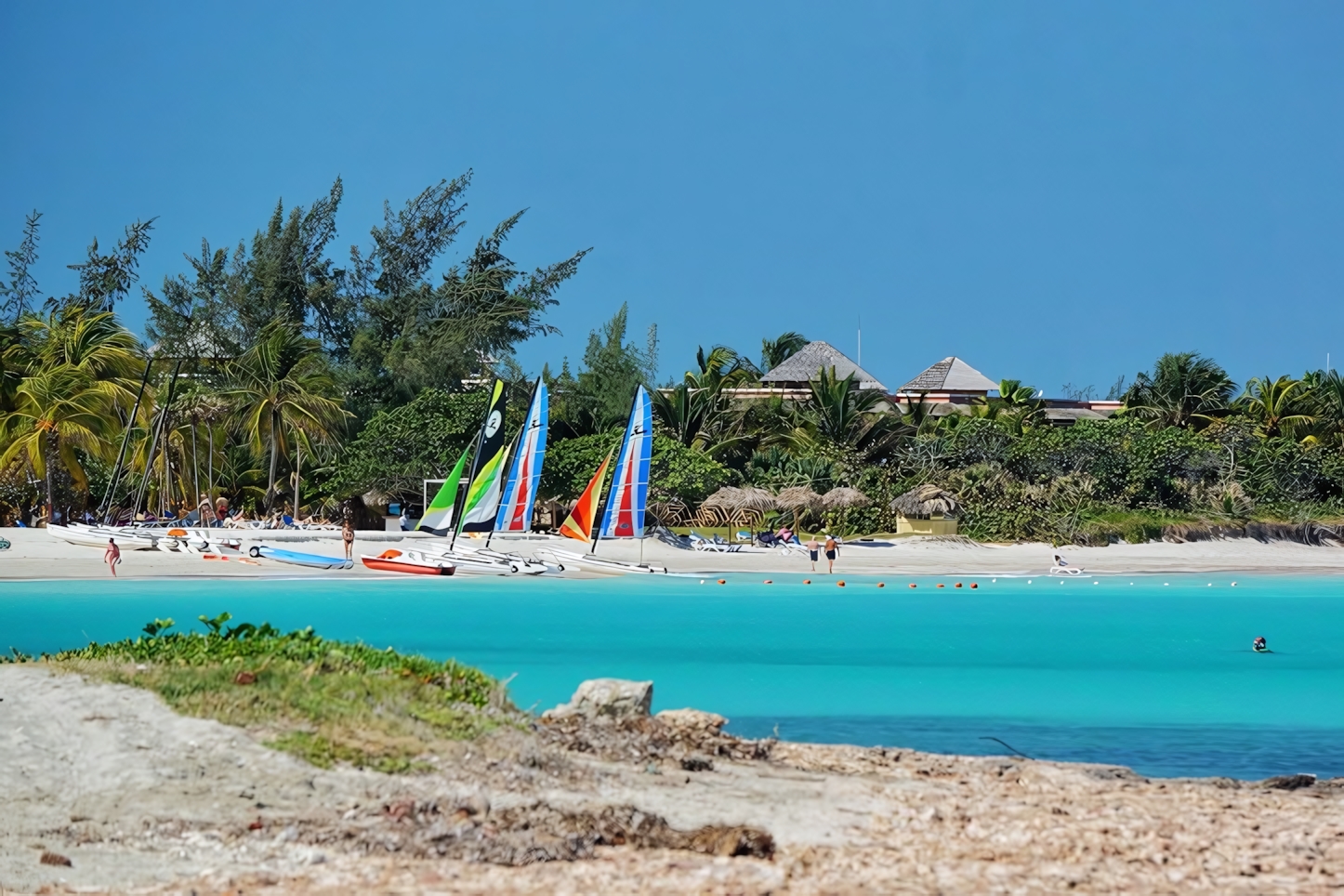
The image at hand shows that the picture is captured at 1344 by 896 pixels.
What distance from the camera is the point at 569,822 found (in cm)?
745

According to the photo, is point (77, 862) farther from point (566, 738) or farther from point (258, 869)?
point (566, 738)

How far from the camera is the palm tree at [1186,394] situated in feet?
173

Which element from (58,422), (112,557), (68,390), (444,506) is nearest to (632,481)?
(444,506)

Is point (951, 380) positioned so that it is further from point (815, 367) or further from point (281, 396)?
point (281, 396)

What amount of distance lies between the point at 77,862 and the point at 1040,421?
47428 mm

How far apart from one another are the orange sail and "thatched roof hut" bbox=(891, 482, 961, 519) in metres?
10.5

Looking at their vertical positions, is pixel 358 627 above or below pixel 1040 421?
below

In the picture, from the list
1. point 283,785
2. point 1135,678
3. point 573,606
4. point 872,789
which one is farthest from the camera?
point 573,606

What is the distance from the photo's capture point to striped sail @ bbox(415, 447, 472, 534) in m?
33.7

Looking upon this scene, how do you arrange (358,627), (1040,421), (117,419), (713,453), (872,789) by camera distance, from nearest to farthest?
(872,789), (358,627), (117,419), (713,453), (1040,421)

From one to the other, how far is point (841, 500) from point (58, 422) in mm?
21902

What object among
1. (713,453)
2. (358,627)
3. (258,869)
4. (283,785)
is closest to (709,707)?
(283,785)

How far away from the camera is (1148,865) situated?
7129 mm

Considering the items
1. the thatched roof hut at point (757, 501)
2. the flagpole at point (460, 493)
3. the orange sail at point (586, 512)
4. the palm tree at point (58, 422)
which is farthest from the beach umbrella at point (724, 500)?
the palm tree at point (58, 422)
